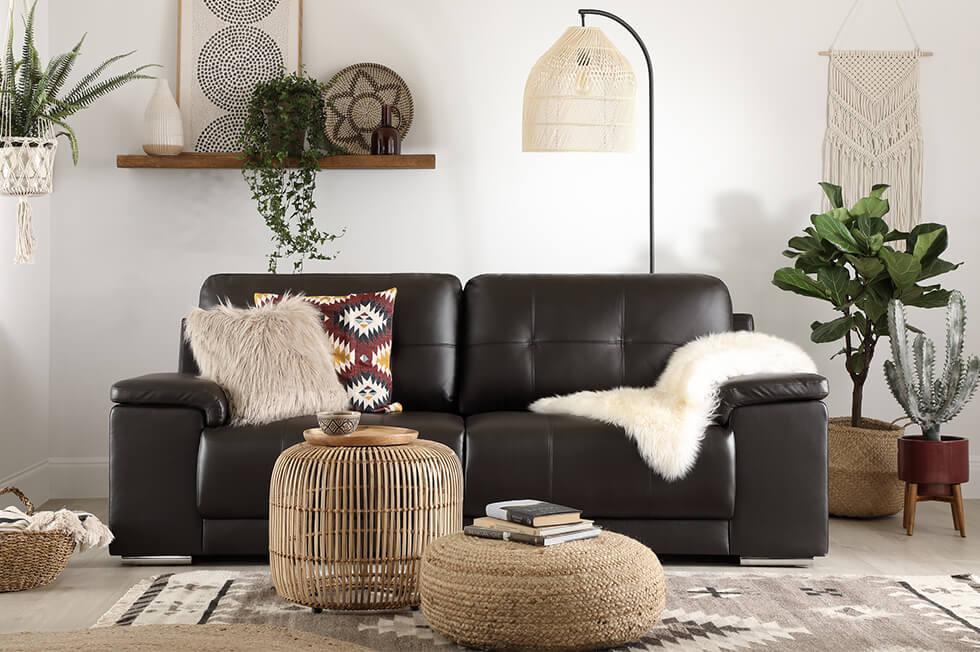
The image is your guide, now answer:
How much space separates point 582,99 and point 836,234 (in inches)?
44.1

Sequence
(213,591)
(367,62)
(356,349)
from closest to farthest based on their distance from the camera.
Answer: (213,591), (356,349), (367,62)

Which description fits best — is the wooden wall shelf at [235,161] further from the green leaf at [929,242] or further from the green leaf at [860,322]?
the green leaf at [929,242]

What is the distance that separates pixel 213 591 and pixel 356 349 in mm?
1069

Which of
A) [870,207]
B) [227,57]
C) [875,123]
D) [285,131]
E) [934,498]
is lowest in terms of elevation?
[934,498]

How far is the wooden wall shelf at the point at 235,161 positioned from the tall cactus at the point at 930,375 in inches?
79.7

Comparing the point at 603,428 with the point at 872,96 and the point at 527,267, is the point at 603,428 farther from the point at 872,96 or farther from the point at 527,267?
the point at 872,96

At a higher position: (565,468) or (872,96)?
(872,96)

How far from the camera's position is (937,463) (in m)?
4.06

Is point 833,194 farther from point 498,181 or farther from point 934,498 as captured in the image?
point 498,181

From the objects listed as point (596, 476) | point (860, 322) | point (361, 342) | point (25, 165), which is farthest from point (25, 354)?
point (860, 322)

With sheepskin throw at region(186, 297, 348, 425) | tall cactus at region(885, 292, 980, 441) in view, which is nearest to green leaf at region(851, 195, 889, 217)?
tall cactus at region(885, 292, 980, 441)

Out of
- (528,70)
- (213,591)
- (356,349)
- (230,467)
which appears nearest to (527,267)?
(528,70)

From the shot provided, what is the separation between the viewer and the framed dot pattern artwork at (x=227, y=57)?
16.2 ft

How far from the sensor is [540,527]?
2684 mm
